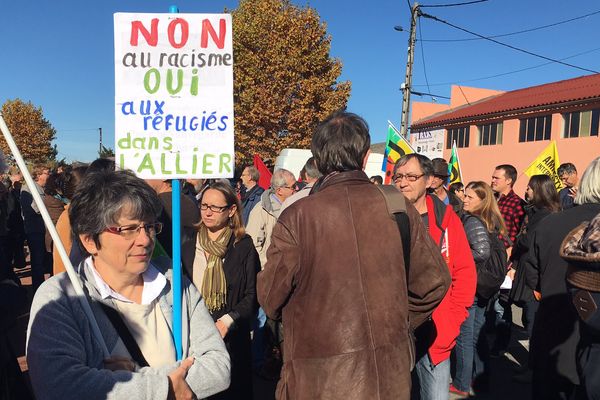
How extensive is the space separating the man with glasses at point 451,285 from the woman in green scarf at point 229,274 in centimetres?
115

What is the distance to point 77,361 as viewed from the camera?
1.55 metres

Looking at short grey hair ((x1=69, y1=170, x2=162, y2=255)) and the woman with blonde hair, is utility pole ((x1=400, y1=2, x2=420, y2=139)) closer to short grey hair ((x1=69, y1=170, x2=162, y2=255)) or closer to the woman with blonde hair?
the woman with blonde hair

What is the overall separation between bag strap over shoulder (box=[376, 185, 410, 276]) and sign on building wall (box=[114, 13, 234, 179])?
2.69ft

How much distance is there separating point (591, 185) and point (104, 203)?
A: 275 centimetres

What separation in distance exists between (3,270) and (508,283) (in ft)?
15.0

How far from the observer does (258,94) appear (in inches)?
906

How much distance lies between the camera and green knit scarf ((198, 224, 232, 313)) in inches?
122

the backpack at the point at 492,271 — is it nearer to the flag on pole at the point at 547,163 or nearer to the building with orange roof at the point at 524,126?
the flag on pole at the point at 547,163

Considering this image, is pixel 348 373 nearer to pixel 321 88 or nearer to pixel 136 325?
pixel 136 325

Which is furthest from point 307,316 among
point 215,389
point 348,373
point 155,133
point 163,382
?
point 155,133

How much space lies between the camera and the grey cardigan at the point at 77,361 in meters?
1.52

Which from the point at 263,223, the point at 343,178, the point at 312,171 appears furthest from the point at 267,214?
the point at 343,178

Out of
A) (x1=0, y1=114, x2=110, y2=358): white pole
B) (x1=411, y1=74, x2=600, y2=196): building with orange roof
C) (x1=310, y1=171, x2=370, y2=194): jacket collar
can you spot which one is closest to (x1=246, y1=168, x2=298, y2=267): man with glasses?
(x1=310, y1=171, x2=370, y2=194): jacket collar

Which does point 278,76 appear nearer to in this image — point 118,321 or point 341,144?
point 341,144
